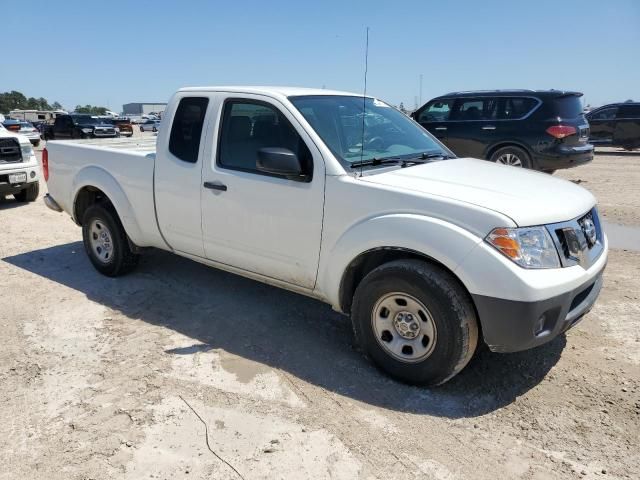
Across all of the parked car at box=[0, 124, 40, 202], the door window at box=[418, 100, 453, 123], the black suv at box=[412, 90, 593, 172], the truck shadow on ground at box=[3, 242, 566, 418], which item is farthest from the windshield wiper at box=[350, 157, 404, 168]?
the door window at box=[418, 100, 453, 123]

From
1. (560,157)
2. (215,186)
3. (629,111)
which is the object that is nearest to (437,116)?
(560,157)

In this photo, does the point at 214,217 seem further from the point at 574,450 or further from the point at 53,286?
the point at 574,450

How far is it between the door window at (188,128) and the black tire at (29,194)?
20.1 ft

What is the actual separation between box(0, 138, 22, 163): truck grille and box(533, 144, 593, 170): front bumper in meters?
9.33

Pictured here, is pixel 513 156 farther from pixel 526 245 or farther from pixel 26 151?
pixel 26 151

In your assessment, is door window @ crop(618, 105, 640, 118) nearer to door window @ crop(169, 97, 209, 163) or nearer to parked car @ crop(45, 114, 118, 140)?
door window @ crop(169, 97, 209, 163)

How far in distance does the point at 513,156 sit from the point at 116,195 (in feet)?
27.2

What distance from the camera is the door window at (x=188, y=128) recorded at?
4402 mm

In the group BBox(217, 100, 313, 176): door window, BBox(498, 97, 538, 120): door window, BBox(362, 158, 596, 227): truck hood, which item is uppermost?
BBox(498, 97, 538, 120): door window

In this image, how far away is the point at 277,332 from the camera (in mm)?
4215

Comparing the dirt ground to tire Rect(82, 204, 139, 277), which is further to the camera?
tire Rect(82, 204, 139, 277)

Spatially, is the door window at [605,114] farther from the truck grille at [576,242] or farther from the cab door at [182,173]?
the cab door at [182,173]

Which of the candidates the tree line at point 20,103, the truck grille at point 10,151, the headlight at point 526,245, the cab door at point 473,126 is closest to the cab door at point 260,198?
the headlight at point 526,245

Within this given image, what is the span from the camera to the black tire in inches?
374
